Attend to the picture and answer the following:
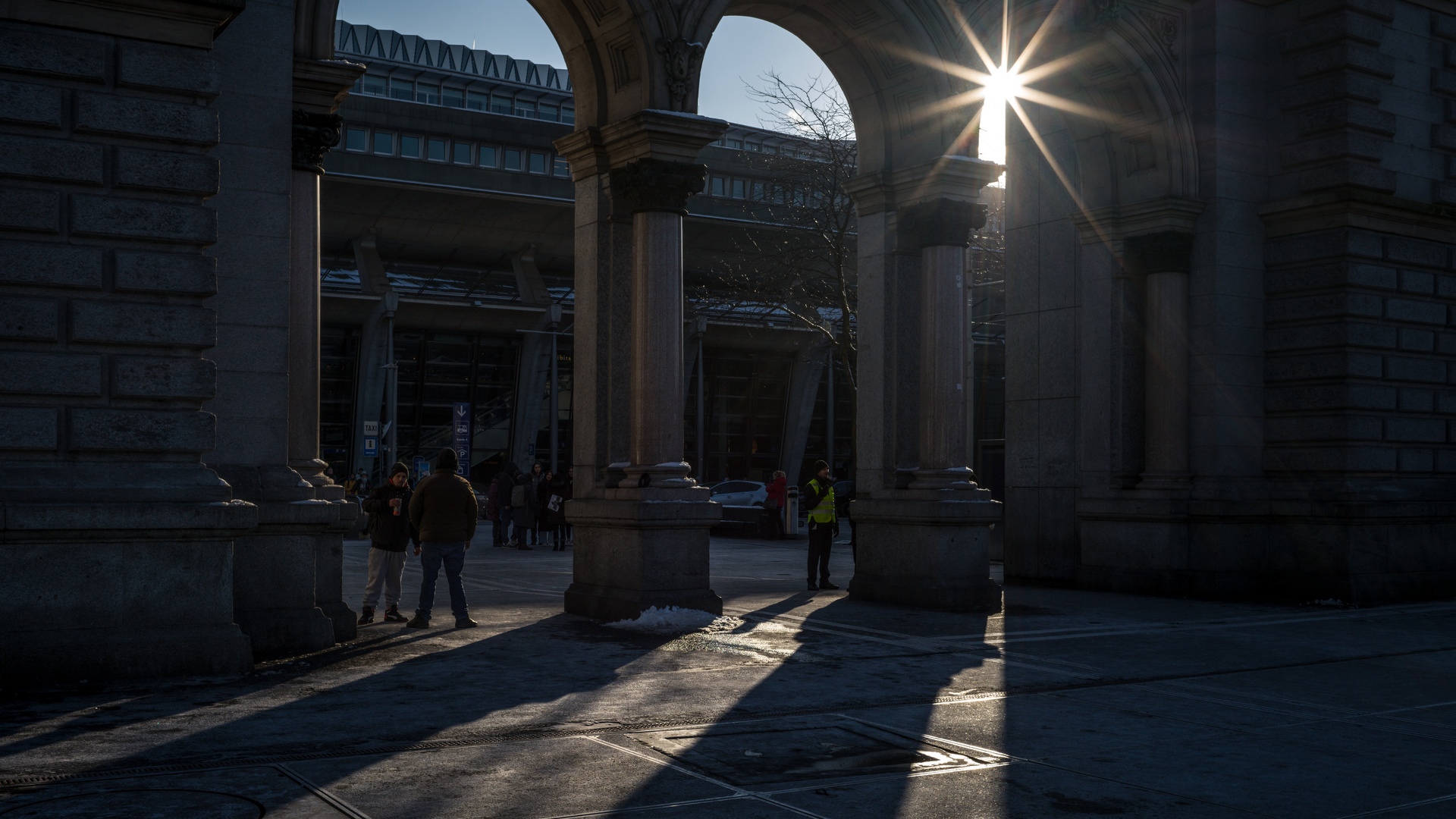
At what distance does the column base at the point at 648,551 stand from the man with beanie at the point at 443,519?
131cm

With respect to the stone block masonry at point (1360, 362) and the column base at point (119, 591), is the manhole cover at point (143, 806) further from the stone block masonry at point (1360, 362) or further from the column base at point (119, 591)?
the stone block masonry at point (1360, 362)

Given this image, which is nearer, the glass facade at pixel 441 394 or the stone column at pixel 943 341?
the stone column at pixel 943 341

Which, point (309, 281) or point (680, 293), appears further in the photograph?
point (680, 293)

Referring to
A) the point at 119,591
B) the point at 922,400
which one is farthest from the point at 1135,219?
the point at 119,591

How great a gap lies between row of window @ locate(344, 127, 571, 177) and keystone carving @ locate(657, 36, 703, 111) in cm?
3684

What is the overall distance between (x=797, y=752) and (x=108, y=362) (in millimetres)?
5881

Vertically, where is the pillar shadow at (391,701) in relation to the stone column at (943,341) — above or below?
below

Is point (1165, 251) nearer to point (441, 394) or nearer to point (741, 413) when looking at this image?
point (441, 394)

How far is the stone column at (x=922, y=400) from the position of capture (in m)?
15.0

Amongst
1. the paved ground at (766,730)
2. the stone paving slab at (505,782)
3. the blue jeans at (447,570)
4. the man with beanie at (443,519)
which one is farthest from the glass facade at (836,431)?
the stone paving slab at (505,782)

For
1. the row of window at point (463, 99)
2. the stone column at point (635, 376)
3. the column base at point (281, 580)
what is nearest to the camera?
the column base at point (281, 580)

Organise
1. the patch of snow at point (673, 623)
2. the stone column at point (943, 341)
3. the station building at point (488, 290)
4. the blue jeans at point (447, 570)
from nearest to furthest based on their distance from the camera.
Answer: the patch of snow at point (673, 623) → the blue jeans at point (447, 570) → the stone column at point (943, 341) → the station building at point (488, 290)

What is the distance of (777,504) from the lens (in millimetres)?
34656

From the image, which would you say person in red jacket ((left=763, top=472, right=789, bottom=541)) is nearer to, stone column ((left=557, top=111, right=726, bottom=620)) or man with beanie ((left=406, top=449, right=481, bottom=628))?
stone column ((left=557, top=111, right=726, bottom=620))
